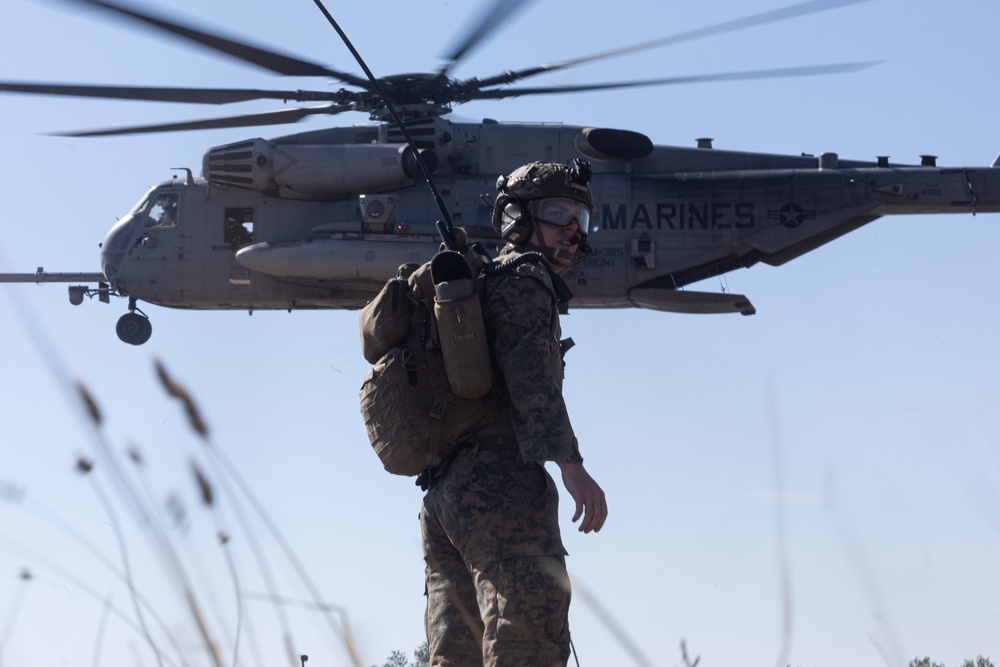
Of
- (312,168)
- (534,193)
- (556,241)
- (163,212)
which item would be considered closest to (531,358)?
(556,241)

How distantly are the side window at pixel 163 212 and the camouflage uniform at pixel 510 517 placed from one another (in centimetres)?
1173

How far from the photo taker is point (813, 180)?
1437 cm

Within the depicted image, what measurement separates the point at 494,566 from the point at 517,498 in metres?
0.22

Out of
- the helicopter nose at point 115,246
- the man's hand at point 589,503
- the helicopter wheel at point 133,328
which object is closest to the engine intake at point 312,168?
the helicopter nose at point 115,246

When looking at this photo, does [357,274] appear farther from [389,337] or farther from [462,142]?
[389,337]

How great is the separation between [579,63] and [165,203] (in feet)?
20.5

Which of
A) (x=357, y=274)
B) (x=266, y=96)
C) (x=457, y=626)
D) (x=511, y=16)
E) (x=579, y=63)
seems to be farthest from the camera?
(x=357, y=274)

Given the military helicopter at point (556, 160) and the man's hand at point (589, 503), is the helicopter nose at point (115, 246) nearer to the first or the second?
the military helicopter at point (556, 160)

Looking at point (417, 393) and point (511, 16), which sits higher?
point (511, 16)

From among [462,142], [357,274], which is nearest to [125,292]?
[357,274]

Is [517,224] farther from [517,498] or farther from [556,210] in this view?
[517,498]

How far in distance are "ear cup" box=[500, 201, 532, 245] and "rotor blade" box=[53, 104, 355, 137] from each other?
7.58 m

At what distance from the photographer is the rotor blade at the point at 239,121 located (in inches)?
452

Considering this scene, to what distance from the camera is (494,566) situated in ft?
12.6
